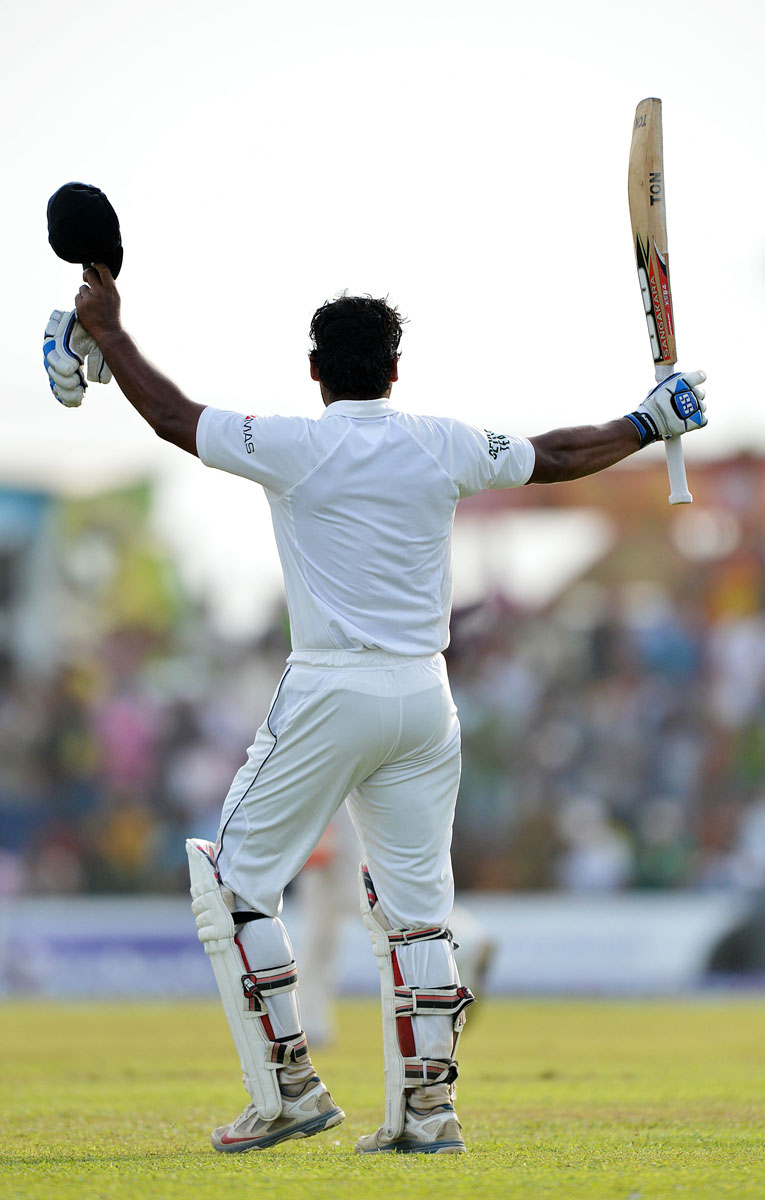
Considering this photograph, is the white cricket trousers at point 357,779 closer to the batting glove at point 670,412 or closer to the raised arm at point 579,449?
the raised arm at point 579,449

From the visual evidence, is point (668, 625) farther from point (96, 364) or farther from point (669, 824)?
point (96, 364)

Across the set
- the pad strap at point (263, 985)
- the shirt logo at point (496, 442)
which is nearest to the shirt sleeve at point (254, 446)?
the shirt logo at point (496, 442)

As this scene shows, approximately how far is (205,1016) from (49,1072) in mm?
4719

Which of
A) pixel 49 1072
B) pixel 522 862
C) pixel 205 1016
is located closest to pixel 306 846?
pixel 49 1072

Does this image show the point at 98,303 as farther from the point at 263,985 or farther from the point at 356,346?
the point at 263,985

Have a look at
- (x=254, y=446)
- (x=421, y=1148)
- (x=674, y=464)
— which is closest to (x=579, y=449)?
(x=674, y=464)

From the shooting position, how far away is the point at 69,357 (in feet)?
14.6

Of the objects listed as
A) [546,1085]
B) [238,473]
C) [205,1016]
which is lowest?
[205,1016]

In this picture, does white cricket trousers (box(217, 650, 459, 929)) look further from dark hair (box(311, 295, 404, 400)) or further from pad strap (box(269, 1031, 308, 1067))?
dark hair (box(311, 295, 404, 400))

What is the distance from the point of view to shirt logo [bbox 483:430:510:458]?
4.39 m

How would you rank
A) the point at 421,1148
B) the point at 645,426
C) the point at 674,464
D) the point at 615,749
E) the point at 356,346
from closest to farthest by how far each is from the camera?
1. the point at 421,1148
2. the point at 356,346
3. the point at 645,426
4. the point at 674,464
5. the point at 615,749

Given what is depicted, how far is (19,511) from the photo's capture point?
20125 mm

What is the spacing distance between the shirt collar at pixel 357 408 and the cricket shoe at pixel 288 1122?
6.09ft

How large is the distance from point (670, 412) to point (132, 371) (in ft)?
5.39
